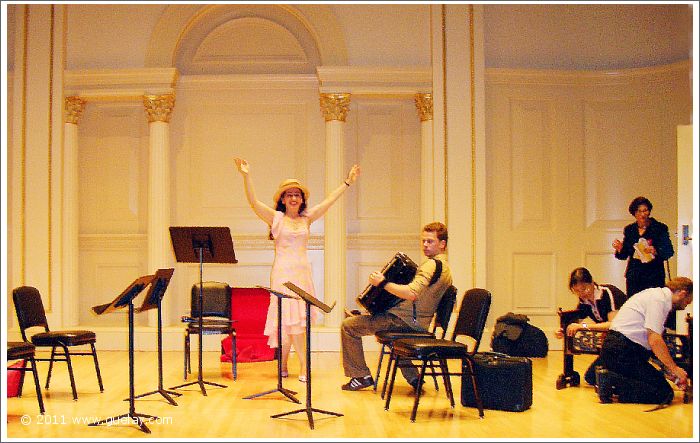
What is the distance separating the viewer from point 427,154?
8.06 meters

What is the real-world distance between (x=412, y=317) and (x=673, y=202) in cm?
424

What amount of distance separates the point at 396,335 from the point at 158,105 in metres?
4.16

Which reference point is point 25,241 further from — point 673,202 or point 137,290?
point 673,202

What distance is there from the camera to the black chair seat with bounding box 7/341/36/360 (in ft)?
14.8

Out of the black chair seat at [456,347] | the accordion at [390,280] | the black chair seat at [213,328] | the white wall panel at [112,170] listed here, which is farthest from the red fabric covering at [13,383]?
the white wall panel at [112,170]

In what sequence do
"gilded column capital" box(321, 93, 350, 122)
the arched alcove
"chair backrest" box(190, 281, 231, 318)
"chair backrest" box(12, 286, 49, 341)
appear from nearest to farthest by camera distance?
"chair backrest" box(12, 286, 49, 341)
"chair backrest" box(190, 281, 231, 318)
"gilded column capital" box(321, 93, 350, 122)
the arched alcove

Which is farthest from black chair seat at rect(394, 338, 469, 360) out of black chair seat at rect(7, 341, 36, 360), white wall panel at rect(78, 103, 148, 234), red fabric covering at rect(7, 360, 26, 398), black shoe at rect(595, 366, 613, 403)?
white wall panel at rect(78, 103, 148, 234)

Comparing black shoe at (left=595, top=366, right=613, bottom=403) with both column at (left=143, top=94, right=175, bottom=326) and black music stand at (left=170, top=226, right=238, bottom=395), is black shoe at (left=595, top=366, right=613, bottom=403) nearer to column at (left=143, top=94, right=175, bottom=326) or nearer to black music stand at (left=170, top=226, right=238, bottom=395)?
black music stand at (left=170, top=226, right=238, bottom=395)

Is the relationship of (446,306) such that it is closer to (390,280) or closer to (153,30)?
(390,280)

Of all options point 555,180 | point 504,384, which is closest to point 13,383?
point 504,384

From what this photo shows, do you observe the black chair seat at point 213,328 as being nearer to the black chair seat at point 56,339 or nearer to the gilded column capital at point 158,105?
the black chair seat at point 56,339

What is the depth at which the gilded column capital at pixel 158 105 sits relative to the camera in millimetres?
8055

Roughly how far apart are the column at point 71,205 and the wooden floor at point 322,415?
2142mm

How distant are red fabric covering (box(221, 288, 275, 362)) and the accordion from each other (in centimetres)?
206
